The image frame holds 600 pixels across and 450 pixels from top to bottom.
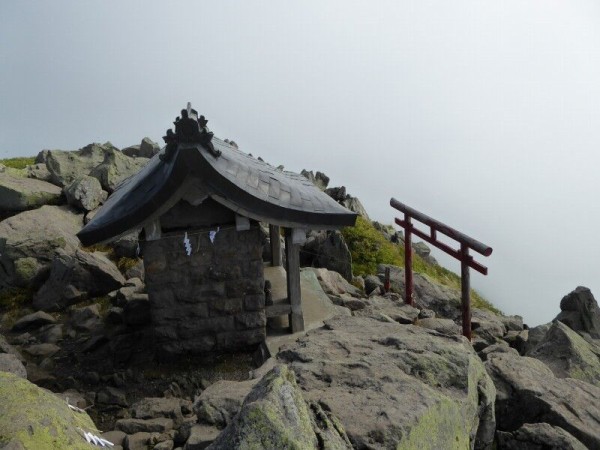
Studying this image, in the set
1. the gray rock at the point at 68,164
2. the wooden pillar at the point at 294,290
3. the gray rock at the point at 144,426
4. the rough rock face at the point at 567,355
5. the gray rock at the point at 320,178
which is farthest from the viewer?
the gray rock at the point at 320,178

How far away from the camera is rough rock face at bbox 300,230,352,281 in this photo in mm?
16105

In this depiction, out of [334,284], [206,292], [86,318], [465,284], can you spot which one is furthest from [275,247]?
[465,284]

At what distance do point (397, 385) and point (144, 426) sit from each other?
358 cm

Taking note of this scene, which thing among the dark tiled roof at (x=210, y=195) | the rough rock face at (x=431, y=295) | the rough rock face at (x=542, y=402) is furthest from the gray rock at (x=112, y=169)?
the rough rock face at (x=542, y=402)

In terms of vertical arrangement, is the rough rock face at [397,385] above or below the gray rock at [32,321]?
above

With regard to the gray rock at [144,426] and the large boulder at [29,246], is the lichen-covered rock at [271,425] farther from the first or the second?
the large boulder at [29,246]

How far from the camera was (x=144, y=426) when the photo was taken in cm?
675

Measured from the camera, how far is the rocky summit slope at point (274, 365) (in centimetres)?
387

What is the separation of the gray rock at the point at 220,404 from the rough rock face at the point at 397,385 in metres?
0.65

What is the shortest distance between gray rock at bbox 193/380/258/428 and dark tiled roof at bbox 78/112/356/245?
3740mm

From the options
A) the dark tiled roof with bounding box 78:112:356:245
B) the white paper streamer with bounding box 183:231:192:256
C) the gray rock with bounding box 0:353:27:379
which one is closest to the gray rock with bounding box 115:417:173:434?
the gray rock with bounding box 0:353:27:379

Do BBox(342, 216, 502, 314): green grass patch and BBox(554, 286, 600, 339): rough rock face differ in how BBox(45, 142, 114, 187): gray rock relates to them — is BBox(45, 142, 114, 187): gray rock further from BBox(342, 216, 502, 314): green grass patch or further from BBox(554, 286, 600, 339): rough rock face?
BBox(554, 286, 600, 339): rough rock face

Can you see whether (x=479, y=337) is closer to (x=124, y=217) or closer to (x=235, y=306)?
(x=235, y=306)

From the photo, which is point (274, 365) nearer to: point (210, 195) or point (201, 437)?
point (201, 437)
